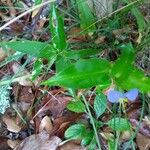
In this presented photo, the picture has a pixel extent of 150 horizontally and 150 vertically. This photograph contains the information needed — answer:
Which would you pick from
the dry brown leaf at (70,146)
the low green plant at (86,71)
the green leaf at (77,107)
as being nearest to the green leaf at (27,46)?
the low green plant at (86,71)

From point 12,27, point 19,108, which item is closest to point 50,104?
point 19,108

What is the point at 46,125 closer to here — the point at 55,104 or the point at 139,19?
the point at 55,104

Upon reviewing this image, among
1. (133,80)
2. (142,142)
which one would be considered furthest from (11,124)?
(133,80)

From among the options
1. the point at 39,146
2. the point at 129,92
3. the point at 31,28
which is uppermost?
the point at 31,28

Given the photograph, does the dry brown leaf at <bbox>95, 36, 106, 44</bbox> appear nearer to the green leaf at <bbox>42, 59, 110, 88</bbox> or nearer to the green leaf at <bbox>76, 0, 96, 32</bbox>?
the green leaf at <bbox>76, 0, 96, 32</bbox>

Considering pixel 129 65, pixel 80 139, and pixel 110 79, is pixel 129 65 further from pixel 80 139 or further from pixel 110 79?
pixel 80 139

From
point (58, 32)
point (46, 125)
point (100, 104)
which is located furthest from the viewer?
point (46, 125)
